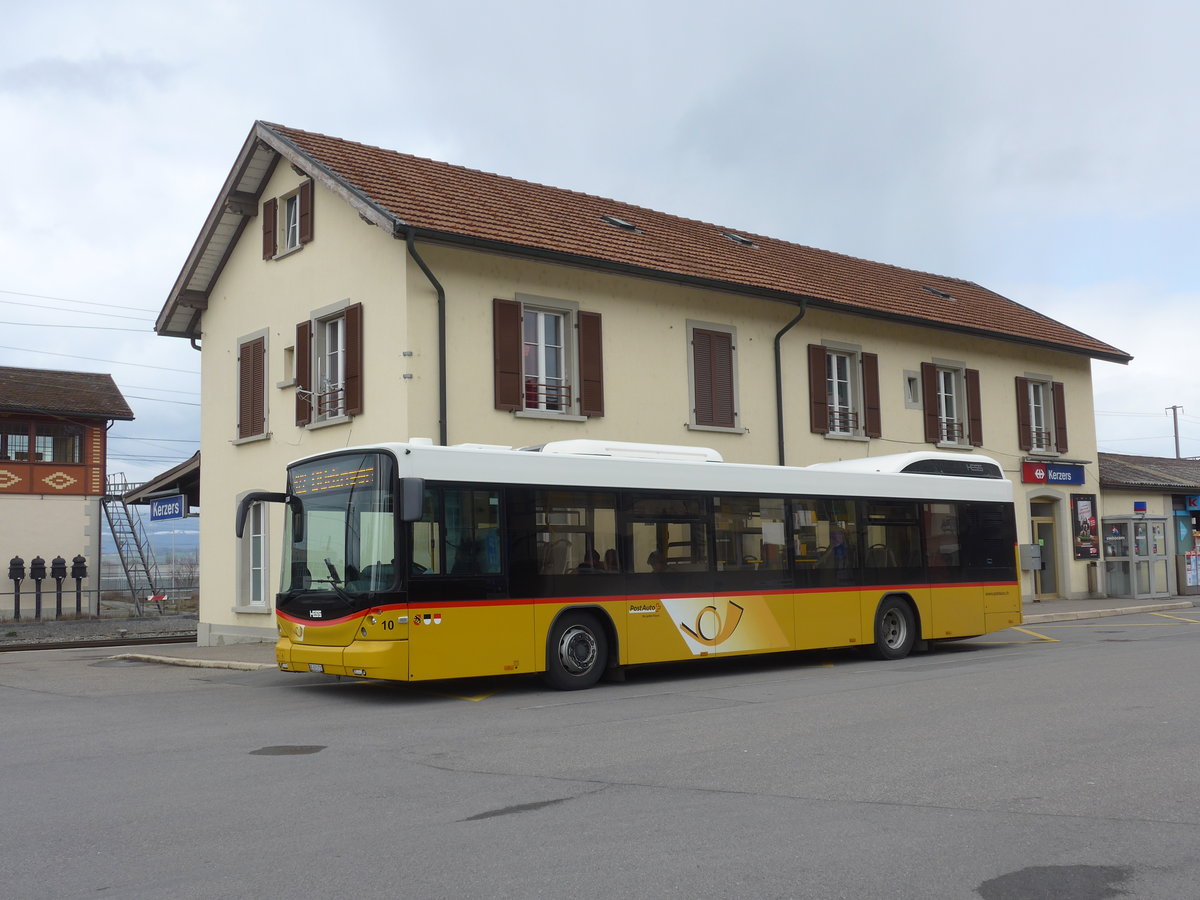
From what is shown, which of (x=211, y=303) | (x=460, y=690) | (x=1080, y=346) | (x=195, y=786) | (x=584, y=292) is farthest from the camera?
(x=1080, y=346)

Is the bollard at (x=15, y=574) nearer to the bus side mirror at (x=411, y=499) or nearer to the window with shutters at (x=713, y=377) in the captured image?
the window with shutters at (x=713, y=377)

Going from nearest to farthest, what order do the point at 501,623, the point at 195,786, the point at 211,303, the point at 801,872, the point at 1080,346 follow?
the point at 801,872, the point at 195,786, the point at 501,623, the point at 211,303, the point at 1080,346

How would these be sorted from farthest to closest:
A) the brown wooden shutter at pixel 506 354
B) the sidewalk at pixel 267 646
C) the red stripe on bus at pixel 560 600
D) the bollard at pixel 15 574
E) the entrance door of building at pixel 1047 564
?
the bollard at pixel 15 574 < the entrance door of building at pixel 1047 564 < the brown wooden shutter at pixel 506 354 < the sidewalk at pixel 267 646 < the red stripe on bus at pixel 560 600

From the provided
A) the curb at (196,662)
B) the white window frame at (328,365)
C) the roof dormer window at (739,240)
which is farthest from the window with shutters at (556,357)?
the roof dormer window at (739,240)

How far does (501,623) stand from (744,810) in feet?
20.4

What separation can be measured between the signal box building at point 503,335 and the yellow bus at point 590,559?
4.68 m

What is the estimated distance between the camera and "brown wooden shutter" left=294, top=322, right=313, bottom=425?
20172 millimetres

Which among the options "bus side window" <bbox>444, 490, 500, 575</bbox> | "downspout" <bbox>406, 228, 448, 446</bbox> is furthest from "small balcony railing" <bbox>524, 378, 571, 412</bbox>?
"bus side window" <bbox>444, 490, 500, 575</bbox>

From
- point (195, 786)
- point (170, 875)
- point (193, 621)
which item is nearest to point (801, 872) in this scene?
point (170, 875)

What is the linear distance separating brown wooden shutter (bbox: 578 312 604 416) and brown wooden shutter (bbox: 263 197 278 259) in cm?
609

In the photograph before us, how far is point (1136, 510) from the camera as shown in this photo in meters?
31.4

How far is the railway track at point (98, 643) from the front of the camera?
23484 millimetres

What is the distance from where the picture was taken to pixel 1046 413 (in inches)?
1160

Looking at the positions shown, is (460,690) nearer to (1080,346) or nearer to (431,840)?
(431,840)
